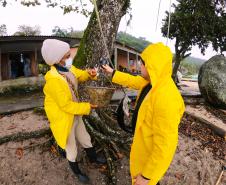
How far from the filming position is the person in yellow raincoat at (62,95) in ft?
13.8

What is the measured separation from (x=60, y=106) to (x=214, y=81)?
8952mm

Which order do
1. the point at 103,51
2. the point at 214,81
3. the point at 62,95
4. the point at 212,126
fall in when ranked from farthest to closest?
the point at 214,81, the point at 212,126, the point at 103,51, the point at 62,95

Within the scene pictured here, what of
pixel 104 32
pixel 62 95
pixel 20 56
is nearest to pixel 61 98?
pixel 62 95

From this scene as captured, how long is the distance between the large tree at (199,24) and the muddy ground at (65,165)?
574 inches

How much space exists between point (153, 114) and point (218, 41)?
20611 mm

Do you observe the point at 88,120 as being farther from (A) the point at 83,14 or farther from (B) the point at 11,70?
(B) the point at 11,70

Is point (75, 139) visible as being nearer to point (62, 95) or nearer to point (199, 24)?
point (62, 95)

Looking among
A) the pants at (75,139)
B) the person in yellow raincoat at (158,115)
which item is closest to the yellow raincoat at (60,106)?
the pants at (75,139)

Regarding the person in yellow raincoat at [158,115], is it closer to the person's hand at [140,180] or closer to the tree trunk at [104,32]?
the person's hand at [140,180]

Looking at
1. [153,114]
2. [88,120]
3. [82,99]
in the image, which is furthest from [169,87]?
[88,120]

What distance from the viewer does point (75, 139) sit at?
201 inches

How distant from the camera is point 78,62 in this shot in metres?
6.57

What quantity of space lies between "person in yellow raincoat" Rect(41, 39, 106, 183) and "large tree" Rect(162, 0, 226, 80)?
17.4m

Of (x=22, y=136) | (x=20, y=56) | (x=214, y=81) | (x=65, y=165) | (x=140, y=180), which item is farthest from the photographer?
(x=20, y=56)
